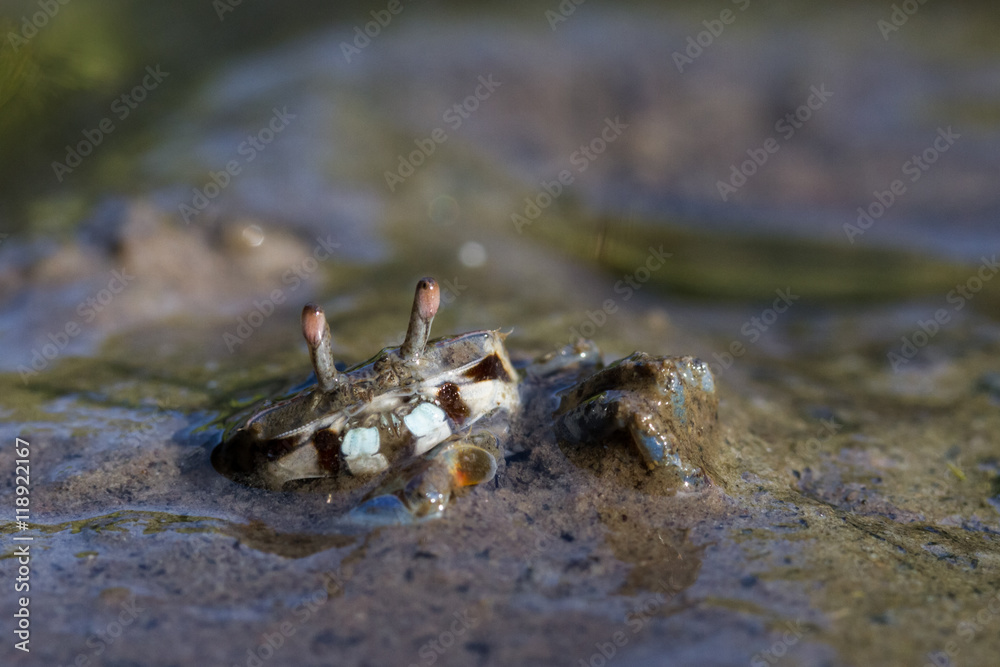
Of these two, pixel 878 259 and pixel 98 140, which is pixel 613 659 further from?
pixel 98 140

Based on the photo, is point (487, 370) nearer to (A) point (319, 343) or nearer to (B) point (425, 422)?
(B) point (425, 422)

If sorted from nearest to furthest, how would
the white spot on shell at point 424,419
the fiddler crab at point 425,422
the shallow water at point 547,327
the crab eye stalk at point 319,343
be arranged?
1. the shallow water at point 547,327
2. the crab eye stalk at point 319,343
3. the fiddler crab at point 425,422
4. the white spot on shell at point 424,419

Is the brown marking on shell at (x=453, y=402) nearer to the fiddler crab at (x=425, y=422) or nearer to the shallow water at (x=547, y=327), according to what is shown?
the fiddler crab at (x=425, y=422)

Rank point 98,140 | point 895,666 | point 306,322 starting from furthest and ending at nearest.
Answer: point 98,140 < point 306,322 < point 895,666

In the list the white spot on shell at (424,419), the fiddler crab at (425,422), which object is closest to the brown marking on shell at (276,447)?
the fiddler crab at (425,422)

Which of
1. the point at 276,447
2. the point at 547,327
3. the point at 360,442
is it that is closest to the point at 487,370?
the point at 360,442

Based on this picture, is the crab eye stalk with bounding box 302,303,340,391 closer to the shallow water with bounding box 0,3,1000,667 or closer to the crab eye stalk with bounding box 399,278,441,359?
the crab eye stalk with bounding box 399,278,441,359

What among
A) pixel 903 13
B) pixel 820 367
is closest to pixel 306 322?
pixel 820 367
